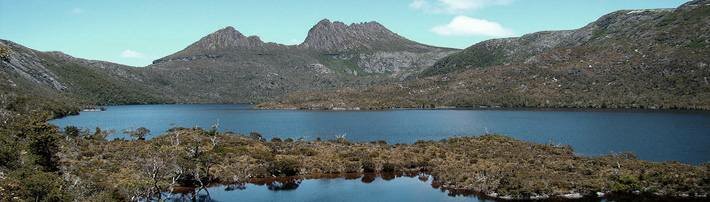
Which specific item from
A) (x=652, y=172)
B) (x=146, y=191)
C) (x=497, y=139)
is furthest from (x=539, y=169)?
(x=146, y=191)

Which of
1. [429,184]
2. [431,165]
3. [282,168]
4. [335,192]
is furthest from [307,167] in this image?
[429,184]

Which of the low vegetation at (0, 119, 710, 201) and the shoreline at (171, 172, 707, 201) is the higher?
the low vegetation at (0, 119, 710, 201)

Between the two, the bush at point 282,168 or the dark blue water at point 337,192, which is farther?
the bush at point 282,168

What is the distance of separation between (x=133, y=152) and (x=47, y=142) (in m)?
23.3

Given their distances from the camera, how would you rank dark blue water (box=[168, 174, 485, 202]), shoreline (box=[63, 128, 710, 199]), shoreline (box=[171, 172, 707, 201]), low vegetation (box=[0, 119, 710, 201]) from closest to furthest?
low vegetation (box=[0, 119, 710, 201]), shoreline (box=[171, 172, 707, 201]), shoreline (box=[63, 128, 710, 199]), dark blue water (box=[168, 174, 485, 202])

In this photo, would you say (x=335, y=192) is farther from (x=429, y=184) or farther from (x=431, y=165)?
(x=431, y=165)

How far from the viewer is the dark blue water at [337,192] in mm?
81750

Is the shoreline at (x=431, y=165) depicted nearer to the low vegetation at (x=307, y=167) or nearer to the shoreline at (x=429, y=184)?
the low vegetation at (x=307, y=167)

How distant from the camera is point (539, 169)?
94.1 meters

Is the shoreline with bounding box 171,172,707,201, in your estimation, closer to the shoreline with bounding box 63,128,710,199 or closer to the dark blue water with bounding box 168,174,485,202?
the shoreline with bounding box 63,128,710,199

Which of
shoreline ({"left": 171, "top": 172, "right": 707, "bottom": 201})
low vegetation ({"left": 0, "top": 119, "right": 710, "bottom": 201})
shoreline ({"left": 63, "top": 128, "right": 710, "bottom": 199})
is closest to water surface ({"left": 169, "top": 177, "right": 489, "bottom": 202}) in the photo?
shoreline ({"left": 171, "top": 172, "right": 707, "bottom": 201})

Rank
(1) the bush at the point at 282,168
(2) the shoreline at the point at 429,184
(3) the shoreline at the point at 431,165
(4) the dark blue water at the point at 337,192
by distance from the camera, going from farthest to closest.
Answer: (1) the bush at the point at 282,168, (4) the dark blue water at the point at 337,192, (3) the shoreline at the point at 431,165, (2) the shoreline at the point at 429,184

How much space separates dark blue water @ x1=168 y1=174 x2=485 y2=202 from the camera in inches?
3219

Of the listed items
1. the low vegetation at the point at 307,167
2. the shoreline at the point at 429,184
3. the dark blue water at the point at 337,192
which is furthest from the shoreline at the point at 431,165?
the dark blue water at the point at 337,192
